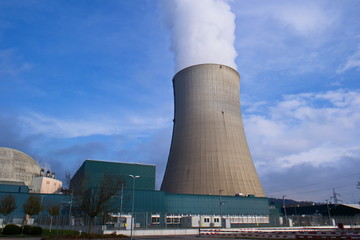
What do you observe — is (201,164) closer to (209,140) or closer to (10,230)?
(209,140)

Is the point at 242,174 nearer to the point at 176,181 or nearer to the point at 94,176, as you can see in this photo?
the point at 176,181

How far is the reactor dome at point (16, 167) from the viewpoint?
146 ft

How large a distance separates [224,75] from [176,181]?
1012cm

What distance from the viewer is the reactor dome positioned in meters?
44.5

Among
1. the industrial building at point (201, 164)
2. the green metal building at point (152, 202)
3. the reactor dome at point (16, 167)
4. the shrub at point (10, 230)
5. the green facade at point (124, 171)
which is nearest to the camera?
the shrub at point (10, 230)

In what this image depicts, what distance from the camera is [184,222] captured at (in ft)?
86.5

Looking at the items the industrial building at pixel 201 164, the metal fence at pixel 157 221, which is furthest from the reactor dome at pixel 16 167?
the industrial building at pixel 201 164

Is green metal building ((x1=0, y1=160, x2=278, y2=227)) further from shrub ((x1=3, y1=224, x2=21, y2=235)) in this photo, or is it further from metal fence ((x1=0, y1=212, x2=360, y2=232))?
shrub ((x1=3, y1=224, x2=21, y2=235))

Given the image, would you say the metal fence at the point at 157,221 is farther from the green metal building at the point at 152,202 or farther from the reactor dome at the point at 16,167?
the reactor dome at the point at 16,167

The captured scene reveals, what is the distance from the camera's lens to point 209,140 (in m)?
24.4

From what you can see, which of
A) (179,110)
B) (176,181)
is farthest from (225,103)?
(176,181)

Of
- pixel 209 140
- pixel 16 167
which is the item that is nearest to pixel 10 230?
pixel 209 140

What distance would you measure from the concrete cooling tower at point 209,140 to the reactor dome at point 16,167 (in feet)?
94.2

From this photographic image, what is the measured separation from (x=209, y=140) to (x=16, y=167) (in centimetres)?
3540
